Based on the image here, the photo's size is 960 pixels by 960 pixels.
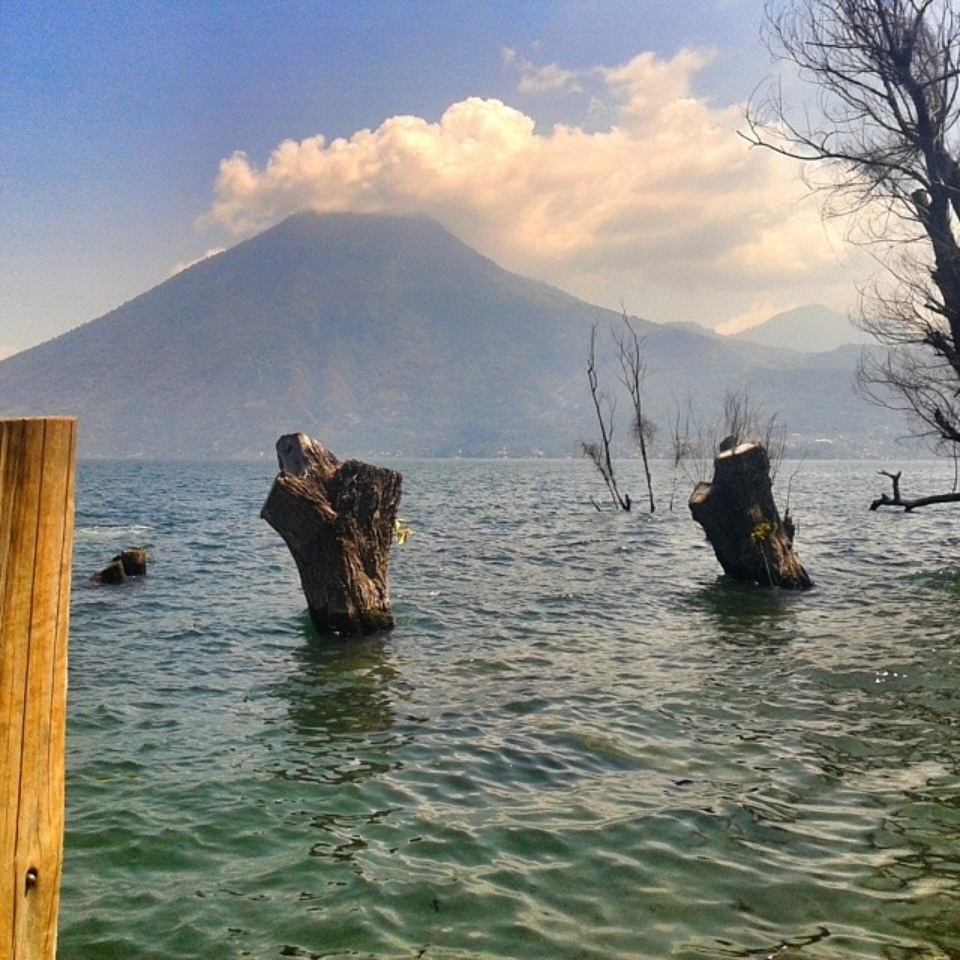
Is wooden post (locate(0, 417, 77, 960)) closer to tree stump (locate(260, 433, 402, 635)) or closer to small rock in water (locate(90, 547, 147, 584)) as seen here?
tree stump (locate(260, 433, 402, 635))

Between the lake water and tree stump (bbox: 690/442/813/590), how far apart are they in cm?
159

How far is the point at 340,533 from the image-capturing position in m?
12.5

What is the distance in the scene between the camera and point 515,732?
8.20 meters

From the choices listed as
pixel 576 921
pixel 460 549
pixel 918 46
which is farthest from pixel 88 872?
pixel 918 46

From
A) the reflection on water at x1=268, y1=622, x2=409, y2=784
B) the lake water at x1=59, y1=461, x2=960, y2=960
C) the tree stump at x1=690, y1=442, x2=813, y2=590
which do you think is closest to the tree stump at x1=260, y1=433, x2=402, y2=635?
the reflection on water at x1=268, y1=622, x2=409, y2=784

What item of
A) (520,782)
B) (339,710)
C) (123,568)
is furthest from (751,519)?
(123,568)

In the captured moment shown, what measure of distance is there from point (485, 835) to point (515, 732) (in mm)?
2484

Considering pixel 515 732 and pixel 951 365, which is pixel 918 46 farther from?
pixel 515 732

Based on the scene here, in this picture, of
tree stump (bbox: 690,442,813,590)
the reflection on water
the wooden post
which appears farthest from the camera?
tree stump (bbox: 690,442,813,590)

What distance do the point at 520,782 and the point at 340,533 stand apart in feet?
21.2

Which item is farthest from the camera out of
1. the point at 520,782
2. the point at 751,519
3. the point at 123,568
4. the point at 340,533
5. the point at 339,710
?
the point at 123,568

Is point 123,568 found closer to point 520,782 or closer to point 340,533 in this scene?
point 340,533

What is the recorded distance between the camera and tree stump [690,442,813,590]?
16.9 m

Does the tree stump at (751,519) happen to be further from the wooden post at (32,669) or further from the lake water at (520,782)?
the wooden post at (32,669)
